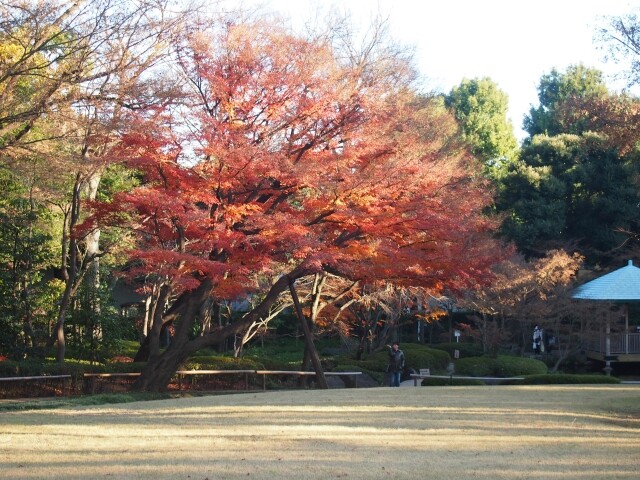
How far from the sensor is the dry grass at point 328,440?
7.55 metres

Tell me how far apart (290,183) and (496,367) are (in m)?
13.1

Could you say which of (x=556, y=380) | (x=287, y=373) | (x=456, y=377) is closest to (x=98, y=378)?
(x=287, y=373)

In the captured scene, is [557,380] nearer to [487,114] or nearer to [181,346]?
[181,346]

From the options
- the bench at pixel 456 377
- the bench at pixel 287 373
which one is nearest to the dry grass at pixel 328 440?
the bench at pixel 287 373

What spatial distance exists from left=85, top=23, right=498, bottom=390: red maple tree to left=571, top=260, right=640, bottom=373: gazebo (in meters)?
10.6

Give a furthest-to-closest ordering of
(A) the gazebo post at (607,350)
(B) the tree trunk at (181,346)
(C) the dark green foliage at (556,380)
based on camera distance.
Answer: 1. (A) the gazebo post at (607,350)
2. (C) the dark green foliage at (556,380)
3. (B) the tree trunk at (181,346)

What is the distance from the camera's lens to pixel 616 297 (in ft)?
87.2

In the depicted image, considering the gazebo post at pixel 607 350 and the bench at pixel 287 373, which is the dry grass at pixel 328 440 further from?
the gazebo post at pixel 607 350

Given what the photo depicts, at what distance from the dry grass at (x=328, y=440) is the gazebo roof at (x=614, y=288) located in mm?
13481

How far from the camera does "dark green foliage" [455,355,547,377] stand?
25531 mm

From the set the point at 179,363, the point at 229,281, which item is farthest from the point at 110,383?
the point at 229,281

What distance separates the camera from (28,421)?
10.7 meters

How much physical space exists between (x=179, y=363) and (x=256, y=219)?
4.29 metres

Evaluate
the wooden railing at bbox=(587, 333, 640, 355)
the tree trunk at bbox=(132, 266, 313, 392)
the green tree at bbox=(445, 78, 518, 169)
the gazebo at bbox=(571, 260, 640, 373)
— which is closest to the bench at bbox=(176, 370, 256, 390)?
the tree trunk at bbox=(132, 266, 313, 392)
